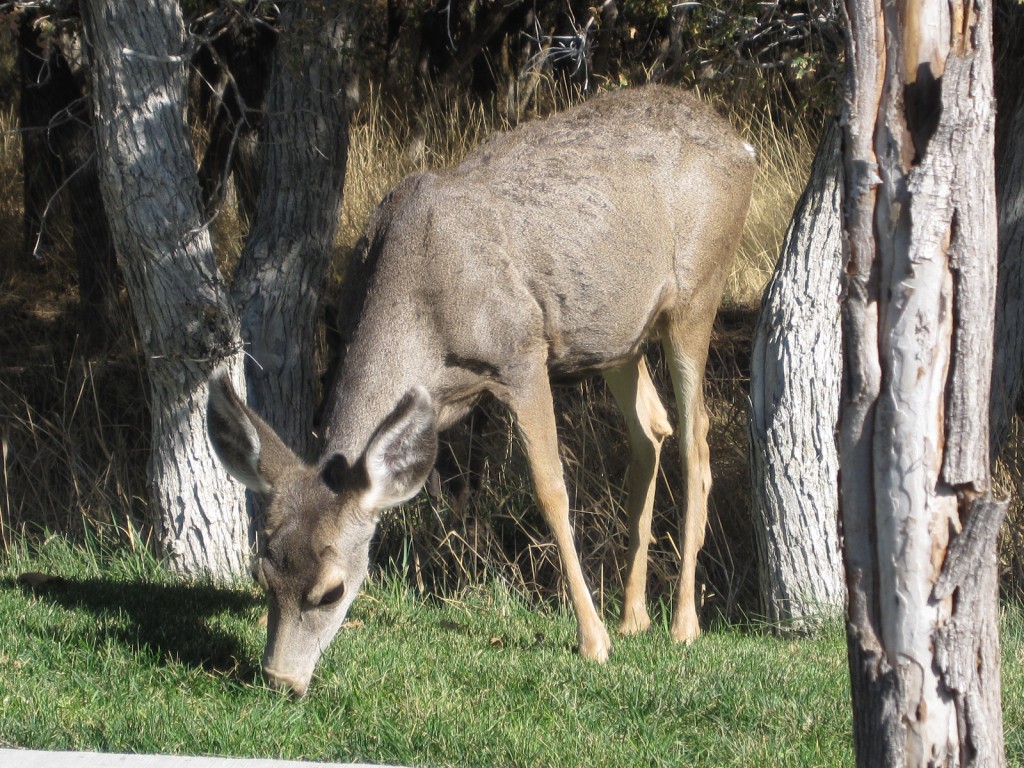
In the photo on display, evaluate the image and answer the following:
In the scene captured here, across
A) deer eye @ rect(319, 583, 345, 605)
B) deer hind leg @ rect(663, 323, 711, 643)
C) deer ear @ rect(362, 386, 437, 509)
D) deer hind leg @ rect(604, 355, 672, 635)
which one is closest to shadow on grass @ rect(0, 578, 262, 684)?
deer eye @ rect(319, 583, 345, 605)

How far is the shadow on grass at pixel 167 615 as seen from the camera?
5.98 meters

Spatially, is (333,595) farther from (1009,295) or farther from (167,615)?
(1009,295)

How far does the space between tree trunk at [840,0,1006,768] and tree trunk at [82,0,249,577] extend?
177 inches

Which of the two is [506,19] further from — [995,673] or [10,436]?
[995,673]

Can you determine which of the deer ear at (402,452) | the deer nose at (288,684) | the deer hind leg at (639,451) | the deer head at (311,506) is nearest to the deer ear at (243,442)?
the deer head at (311,506)

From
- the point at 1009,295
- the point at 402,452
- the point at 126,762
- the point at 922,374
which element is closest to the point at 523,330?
the point at 402,452

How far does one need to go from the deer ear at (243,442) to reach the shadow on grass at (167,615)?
2.51ft

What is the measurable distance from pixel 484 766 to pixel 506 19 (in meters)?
9.74

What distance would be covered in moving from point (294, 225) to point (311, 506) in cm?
306

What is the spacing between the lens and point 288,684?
548 centimetres

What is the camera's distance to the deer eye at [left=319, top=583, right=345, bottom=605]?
18.8 ft

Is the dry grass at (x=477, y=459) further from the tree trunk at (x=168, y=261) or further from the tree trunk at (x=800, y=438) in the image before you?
the tree trunk at (x=168, y=261)

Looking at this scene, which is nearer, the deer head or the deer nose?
the deer nose

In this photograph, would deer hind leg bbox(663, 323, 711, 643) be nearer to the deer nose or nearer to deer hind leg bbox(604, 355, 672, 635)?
deer hind leg bbox(604, 355, 672, 635)
